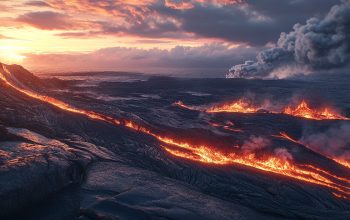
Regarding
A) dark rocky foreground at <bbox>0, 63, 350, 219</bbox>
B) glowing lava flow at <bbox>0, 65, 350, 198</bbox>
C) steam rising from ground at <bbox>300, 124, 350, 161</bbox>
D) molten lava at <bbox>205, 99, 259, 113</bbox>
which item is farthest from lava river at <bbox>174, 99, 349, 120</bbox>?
glowing lava flow at <bbox>0, 65, 350, 198</bbox>

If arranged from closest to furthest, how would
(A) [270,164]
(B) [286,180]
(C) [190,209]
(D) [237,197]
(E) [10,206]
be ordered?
(E) [10,206]
(C) [190,209]
(D) [237,197]
(B) [286,180]
(A) [270,164]

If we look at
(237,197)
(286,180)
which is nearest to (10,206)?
(237,197)

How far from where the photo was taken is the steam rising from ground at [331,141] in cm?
2297

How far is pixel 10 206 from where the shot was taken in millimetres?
11172

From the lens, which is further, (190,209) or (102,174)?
(102,174)

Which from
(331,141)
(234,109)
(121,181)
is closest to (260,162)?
(331,141)

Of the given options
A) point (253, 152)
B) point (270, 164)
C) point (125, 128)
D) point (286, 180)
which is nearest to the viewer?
point (286, 180)

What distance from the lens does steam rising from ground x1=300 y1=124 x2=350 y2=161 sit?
23.0m

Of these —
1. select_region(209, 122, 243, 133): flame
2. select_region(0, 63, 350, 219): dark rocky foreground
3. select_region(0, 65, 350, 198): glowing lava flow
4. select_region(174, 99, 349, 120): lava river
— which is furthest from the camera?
select_region(174, 99, 349, 120): lava river

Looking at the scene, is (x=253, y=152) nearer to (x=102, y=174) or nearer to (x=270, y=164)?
(x=270, y=164)

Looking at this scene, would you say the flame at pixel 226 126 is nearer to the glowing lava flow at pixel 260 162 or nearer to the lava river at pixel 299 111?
the glowing lava flow at pixel 260 162

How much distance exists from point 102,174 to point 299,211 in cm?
805

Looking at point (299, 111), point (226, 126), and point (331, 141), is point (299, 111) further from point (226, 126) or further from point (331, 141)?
point (331, 141)

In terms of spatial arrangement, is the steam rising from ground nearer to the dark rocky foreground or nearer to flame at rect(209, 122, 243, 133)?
the dark rocky foreground
